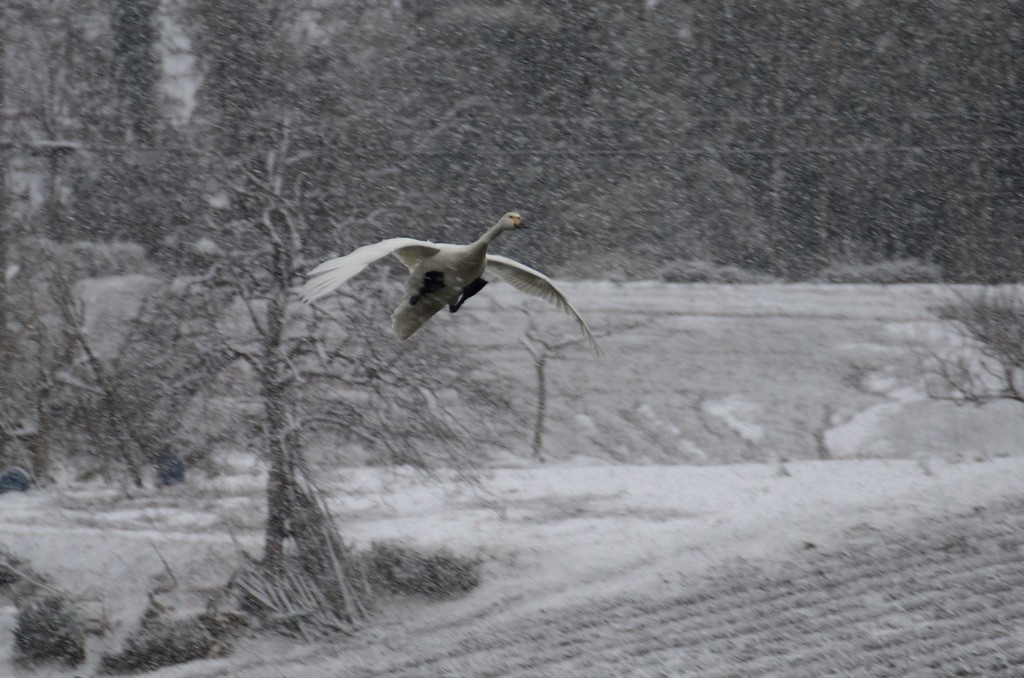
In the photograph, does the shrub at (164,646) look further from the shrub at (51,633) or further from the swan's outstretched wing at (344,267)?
the swan's outstretched wing at (344,267)

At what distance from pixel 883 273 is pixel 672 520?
7733 millimetres

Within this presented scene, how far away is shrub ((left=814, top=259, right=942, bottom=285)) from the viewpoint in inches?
645

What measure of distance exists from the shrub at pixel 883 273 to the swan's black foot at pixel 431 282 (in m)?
12.6

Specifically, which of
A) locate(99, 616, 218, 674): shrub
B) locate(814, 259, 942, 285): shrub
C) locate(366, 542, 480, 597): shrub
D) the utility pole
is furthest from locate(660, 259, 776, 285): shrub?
locate(99, 616, 218, 674): shrub

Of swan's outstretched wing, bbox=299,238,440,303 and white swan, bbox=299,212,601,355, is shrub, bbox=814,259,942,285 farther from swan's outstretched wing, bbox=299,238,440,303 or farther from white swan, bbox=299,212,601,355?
swan's outstretched wing, bbox=299,238,440,303

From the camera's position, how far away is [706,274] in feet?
54.4

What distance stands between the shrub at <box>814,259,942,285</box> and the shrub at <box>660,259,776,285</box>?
85 centimetres

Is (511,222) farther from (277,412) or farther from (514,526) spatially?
(514,526)

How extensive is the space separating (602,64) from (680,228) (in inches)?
124

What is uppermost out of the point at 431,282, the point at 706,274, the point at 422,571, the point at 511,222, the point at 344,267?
the point at 511,222

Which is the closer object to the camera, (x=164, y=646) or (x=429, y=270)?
(x=429, y=270)

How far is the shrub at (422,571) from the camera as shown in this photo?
8891 mm

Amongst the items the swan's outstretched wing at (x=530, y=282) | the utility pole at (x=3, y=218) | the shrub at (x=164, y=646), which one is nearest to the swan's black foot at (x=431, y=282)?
the swan's outstretched wing at (x=530, y=282)

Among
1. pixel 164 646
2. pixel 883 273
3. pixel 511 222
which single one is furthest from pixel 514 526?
pixel 883 273
